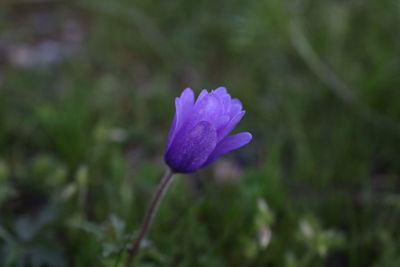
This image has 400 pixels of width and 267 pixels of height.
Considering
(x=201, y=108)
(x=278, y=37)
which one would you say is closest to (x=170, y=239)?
(x=201, y=108)

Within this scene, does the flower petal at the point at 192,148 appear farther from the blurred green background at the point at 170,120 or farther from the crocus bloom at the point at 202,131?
the blurred green background at the point at 170,120

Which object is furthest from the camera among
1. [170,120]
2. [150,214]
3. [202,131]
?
[170,120]

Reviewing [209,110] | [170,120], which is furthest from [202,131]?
[170,120]

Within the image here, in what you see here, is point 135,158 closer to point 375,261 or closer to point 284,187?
point 284,187

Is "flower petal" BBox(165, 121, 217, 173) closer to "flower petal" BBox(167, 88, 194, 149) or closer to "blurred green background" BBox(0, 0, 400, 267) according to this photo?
"flower petal" BBox(167, 88, 194, 149)

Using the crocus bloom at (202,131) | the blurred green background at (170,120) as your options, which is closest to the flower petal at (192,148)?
the crocus bloom at (202,131)

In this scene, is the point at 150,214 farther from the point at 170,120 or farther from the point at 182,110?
the point at 170,120
